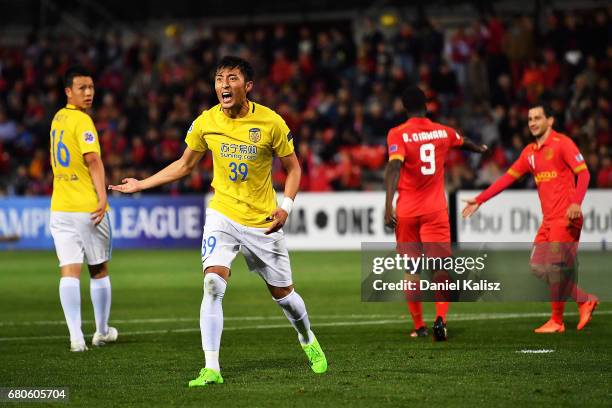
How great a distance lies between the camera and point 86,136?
10.3 metres

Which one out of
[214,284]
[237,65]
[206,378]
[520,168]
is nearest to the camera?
[206,378]

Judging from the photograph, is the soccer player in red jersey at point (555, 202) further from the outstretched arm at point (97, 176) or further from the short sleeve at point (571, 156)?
the outstretched arm at point (97, 176)

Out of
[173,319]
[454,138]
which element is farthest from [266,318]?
[454,138]

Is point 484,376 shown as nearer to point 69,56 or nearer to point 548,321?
point 548,321

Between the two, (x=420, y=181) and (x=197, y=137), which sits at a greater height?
(x=197, y=137)

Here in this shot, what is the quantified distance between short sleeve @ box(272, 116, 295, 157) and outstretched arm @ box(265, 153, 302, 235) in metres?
0.06

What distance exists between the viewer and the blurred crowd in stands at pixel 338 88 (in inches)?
942

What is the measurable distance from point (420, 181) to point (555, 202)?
1425mm

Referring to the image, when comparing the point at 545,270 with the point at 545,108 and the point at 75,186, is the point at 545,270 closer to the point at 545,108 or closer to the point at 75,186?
the point at 545,108

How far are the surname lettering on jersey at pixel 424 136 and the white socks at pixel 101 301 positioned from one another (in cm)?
314

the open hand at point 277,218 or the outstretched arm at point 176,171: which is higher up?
the outstretched arm at point 176,171

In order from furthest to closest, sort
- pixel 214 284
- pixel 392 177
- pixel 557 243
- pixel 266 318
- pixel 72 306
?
pixel 266 318
pixel 557 243
pixel 392 177
pixel 72 306
pixel 214 284

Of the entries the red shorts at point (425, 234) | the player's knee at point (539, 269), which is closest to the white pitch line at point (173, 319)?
the red shorts at point (425, 234)

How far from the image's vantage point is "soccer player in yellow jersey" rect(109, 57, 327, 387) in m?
8.11
